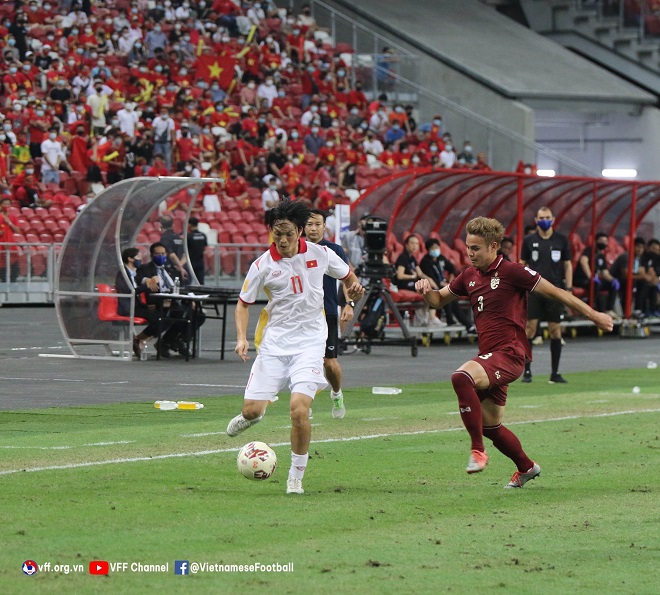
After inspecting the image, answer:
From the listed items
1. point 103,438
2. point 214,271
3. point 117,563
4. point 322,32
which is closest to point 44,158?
point 214,271

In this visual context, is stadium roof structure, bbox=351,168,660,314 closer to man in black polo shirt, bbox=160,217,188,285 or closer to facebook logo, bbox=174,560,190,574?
man in black polo shirt, bbox=160,217,188,285

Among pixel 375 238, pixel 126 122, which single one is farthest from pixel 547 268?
pixel 126 122

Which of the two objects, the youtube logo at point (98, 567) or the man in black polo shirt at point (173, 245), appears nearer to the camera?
the youtube logo at point (98, 567)

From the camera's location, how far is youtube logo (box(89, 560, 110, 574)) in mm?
6777

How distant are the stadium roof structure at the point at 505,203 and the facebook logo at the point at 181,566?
739 inches

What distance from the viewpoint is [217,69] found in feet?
132

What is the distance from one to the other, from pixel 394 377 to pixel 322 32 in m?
27.5

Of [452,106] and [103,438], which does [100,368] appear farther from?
[452,106]

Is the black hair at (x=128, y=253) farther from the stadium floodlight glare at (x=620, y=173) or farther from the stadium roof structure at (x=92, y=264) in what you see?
the stadium floodlight glare at (x=620, y=173)

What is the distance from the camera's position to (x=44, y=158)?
3300 centimetres

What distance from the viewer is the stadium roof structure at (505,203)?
26.2m

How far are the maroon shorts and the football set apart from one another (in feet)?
5.01

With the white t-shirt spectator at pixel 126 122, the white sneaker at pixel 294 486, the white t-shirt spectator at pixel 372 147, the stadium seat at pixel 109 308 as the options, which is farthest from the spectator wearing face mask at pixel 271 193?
the white sneaker at pixel 294 486

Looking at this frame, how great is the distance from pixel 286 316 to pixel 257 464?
107 centimetres
